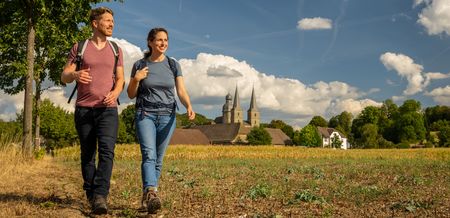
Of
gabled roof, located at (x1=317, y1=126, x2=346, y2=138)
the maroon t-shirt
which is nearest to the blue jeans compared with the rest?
the maroon t-shirt

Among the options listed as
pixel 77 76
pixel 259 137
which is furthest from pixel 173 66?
pixel 259 137

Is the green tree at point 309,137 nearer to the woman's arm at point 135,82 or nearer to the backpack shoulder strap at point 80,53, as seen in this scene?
the woman's arm at point 135,82

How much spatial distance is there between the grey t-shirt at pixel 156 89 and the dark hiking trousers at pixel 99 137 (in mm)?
452


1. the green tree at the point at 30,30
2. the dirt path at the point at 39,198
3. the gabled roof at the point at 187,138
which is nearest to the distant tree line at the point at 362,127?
the gabled roof at the point at 187,138

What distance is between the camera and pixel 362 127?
122 meters

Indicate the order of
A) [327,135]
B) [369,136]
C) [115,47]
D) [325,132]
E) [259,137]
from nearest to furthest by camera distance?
[115,47]
[369,136]
[259,137]
[327,135]
[325,132]

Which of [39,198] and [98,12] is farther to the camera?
[39,198]

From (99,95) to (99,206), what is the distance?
1.48 metres

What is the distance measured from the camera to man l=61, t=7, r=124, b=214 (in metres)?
5.95

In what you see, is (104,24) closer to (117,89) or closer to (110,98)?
(117,89)

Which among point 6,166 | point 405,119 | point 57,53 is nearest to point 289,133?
point 405,119

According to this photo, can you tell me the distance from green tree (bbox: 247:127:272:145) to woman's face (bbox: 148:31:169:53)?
106162mm

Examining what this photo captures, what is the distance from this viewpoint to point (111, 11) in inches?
240

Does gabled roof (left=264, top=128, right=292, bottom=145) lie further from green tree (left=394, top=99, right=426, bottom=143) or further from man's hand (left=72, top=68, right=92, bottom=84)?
man's hand (left=72, top=68, right=92, bottom=84)
